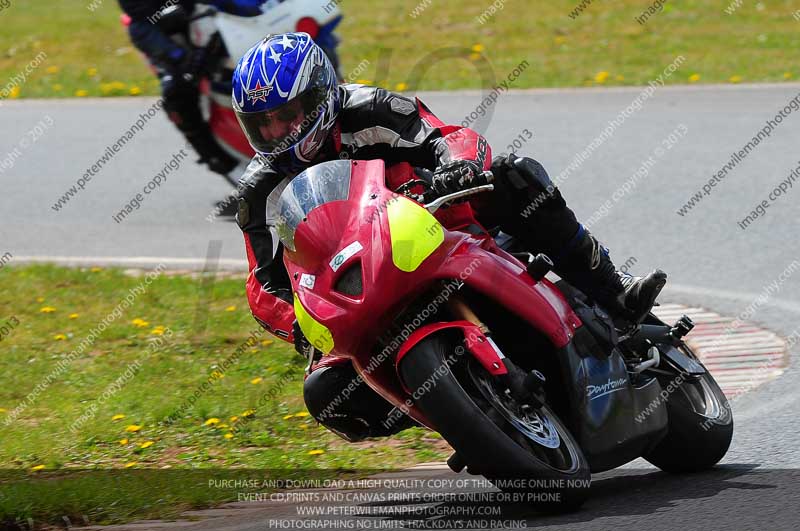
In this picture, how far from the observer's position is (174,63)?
10.5 meters

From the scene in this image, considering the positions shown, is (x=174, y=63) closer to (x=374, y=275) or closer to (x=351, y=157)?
(x=351, y=157)

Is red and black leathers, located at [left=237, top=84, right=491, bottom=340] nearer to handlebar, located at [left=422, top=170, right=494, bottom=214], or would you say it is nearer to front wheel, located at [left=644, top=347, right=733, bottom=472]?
handlebar, located at [left=422, top=170, right=494, bottom=214]

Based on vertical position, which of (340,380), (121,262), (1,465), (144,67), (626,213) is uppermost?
(340,380)

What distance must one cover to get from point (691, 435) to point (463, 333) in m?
1.24

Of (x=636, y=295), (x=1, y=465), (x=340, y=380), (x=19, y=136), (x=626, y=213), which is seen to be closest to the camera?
(x=340, y=380)

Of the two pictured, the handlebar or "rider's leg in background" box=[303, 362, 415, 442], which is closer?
the handlebar

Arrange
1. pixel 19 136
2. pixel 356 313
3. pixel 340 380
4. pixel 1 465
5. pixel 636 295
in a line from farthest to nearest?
pixel 19 136
pixel 1 465
pixel 636 295
pixel 340 380
pixel 356 313

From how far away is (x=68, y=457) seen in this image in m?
6.36

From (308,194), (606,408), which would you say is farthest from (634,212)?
(308,194)

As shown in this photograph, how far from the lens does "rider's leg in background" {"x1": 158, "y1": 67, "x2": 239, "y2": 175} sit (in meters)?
10.5

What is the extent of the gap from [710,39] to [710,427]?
36.3 ft

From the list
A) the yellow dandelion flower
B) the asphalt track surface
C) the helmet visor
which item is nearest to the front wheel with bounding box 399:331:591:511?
the asphalt track surface

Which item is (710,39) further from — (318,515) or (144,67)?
(318,515)

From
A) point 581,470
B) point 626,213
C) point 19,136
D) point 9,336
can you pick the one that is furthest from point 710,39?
point 581,470
